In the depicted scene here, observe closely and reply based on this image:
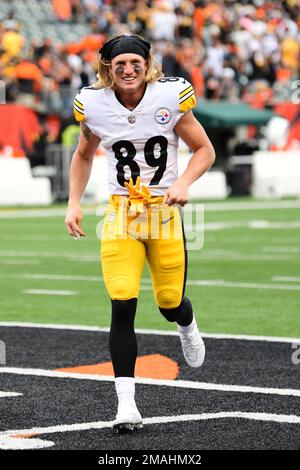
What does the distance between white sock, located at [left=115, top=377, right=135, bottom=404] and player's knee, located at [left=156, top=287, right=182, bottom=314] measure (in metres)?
0.57

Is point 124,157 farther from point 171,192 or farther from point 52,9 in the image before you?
point 52,9

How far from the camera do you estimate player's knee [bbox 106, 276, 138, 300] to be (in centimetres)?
550

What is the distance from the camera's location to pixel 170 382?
6445 mm

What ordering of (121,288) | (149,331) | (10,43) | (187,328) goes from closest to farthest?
(121,288)
(187,328)
(149,331)
(10,43)

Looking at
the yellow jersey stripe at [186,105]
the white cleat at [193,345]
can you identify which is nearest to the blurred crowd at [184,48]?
the white cleat at [193,345]

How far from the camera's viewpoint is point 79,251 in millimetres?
14469

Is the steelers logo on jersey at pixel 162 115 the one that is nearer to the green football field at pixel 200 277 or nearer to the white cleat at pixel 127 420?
the white cleat at pixel 127 420

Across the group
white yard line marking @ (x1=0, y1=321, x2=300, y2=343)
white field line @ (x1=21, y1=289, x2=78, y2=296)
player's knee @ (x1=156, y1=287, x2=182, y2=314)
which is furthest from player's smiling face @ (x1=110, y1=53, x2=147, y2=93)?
white field line @ (x1=21, y1=289, x2=78, y2=296)

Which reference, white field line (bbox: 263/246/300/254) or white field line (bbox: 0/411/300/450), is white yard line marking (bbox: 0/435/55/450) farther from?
white field line (bbox: 263/246/300/254)

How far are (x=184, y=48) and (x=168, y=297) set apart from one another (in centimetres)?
2012

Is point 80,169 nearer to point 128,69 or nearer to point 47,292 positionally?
point 128,69

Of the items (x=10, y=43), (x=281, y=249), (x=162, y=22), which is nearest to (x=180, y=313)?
(x=281, y=249)

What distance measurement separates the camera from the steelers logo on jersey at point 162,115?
222 inches
